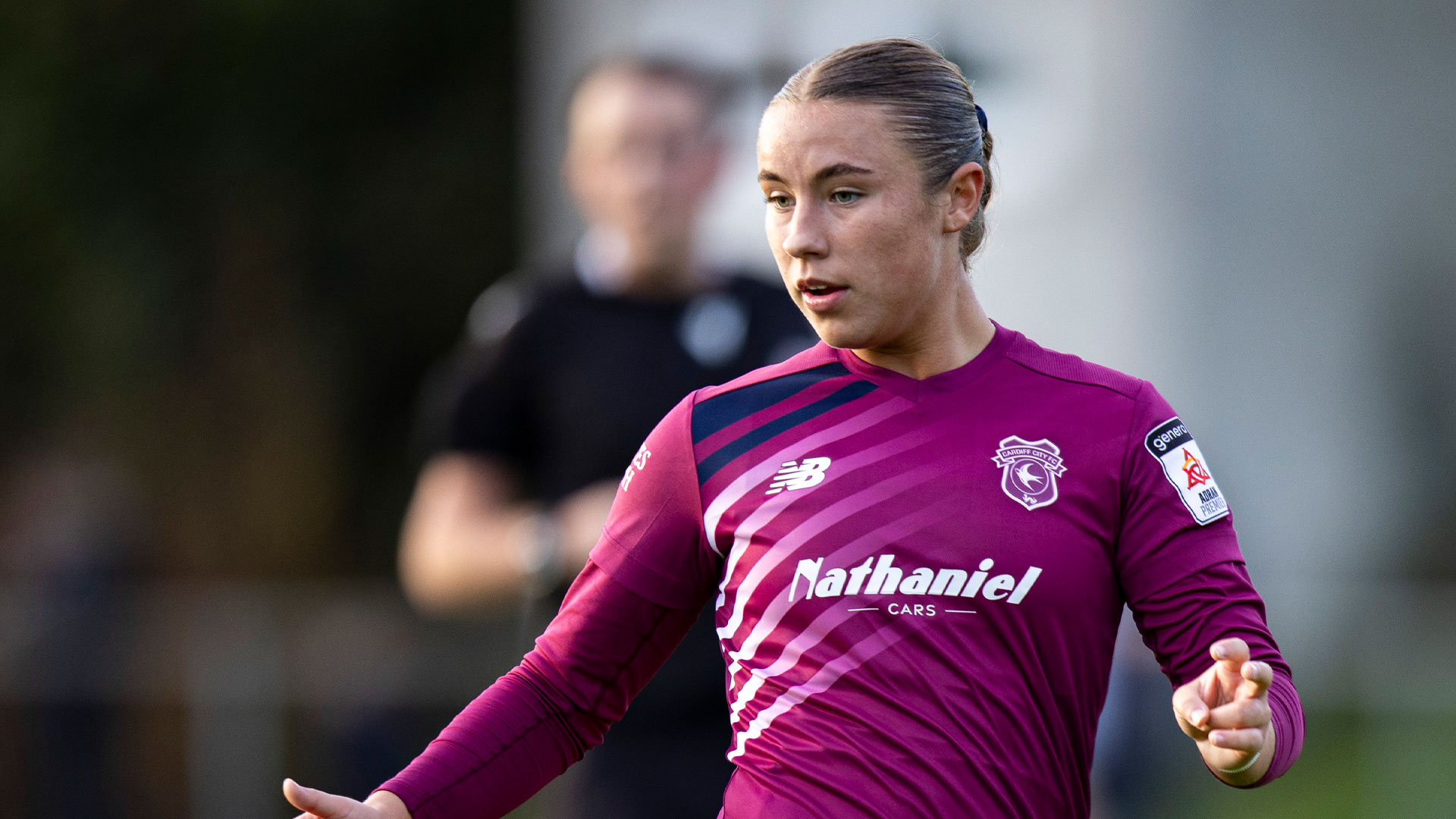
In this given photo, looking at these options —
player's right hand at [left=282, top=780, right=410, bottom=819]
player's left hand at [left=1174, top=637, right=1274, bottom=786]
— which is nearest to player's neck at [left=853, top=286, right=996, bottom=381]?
player's left hand at [left=1174, top=637, right=1274, bottom=786]

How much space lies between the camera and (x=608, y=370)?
14.8 ft

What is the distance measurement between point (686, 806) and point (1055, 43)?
210 inches

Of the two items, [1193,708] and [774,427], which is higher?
[774,427]

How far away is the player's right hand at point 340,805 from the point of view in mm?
2615

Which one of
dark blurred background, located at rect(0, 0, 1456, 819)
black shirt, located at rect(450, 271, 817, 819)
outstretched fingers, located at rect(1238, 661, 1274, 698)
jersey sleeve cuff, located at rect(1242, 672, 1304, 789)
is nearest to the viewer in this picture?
outstretched fingers, located at rect(1238, 661, 1274, 698)

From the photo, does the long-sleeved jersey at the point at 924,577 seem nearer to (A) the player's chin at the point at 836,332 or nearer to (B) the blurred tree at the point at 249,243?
(A) the player's chin at the point at 836,332

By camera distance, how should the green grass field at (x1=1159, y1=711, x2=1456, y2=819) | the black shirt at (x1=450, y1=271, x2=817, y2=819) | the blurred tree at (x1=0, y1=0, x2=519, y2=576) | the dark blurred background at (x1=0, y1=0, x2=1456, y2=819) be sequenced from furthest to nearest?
the blurred tree at (x1=0, y1=0, x2=519, y2=576)
the dark blurred background at (x1=0, y1=0, x2=1456, y2=819)
the green grass field at (x1=1159, y1=711, x2=1456, y2=819)
the black shirt at (x1=450, y1=271, x2=817, y2=819)

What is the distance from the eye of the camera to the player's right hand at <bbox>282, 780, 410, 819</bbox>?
2.62 meters

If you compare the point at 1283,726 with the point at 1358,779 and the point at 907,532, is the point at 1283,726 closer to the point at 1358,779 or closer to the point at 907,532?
the point at 907,532

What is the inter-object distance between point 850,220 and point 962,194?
22 cm

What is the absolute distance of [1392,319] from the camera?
11289 millimetres

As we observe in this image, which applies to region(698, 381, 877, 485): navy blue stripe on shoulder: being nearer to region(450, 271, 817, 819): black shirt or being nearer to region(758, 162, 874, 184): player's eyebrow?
region(758, 162, 874, 184): player's eyebrow

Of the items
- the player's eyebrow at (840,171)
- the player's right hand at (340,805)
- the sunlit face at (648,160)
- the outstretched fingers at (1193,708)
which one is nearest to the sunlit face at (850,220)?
the player's eyebrow at (840,171)

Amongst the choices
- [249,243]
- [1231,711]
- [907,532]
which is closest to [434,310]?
[249,243]
